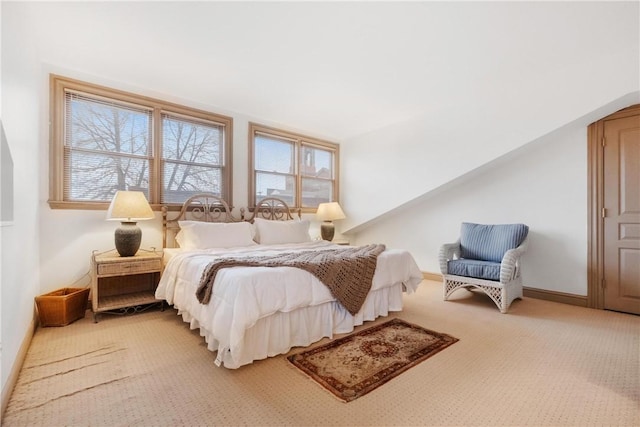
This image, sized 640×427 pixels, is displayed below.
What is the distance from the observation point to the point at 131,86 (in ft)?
10.9

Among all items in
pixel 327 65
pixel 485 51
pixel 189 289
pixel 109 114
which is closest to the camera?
pixel 189 289

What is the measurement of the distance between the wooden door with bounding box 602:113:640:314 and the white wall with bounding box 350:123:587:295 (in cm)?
18

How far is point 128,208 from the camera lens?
9.39 ft

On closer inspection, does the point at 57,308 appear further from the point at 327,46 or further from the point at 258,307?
the point at 327,46

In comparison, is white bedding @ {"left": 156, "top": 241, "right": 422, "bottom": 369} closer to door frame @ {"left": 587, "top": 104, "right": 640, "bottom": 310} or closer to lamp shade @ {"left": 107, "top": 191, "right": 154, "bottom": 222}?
lamp shade @ {"left": 107, "top": 191, "right": 154, "bottom": 222}

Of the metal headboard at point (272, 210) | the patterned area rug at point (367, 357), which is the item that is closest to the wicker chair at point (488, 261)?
the patterned area rug at point (367, 357)

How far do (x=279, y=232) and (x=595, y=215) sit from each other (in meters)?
3.55

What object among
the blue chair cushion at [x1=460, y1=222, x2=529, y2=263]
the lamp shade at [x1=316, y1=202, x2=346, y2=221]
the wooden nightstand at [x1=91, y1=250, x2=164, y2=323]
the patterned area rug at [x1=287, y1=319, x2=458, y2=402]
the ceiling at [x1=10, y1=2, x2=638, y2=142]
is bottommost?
the patterned area rug at [x1=287, y1=319, x2=458, y2=402]

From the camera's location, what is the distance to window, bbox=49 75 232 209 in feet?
9.76

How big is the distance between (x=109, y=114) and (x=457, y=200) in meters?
4.54

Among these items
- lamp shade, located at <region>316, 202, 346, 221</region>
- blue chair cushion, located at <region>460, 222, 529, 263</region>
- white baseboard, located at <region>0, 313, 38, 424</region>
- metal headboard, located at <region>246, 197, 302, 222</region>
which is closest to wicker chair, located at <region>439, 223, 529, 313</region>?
blue chair cushion, located at <region>460, 222, 529, 263</region>

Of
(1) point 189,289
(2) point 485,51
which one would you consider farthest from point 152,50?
(2) point 485,51

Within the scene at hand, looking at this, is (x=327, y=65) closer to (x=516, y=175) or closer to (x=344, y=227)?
(x=516, y=175)

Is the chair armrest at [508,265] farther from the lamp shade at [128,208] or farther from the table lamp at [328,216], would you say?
the lamp shade at [128,208]
